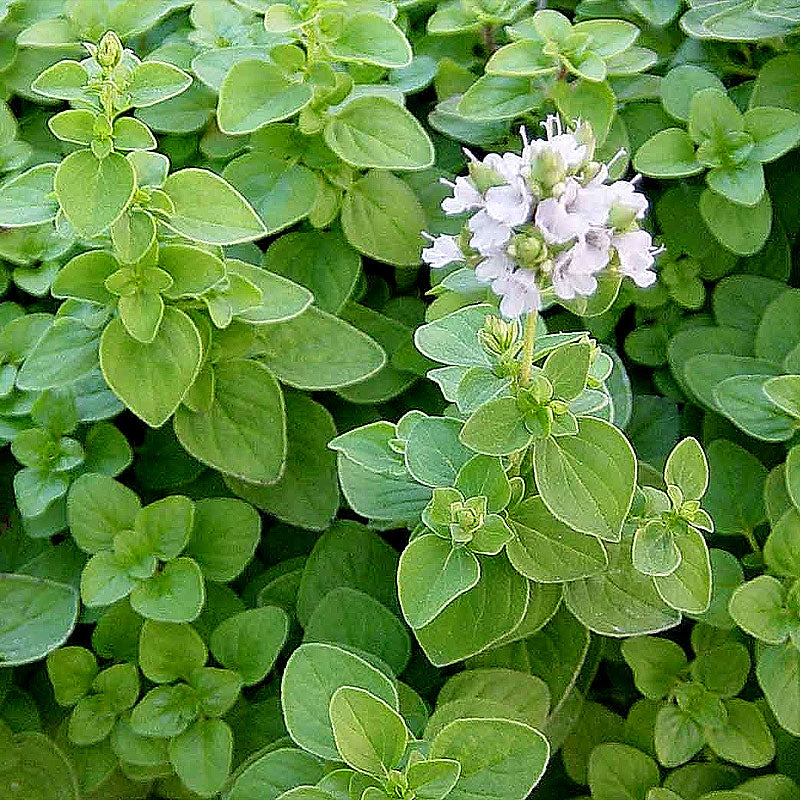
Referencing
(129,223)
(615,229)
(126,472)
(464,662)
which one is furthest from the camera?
(126,472)

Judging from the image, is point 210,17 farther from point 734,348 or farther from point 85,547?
point 734,348

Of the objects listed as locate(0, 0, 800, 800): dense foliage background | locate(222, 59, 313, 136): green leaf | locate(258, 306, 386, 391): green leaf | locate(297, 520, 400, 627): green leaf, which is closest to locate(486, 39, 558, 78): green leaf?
locate(0, 0, 800, 800): dense foliage background

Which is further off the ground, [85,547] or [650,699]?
[85,547]

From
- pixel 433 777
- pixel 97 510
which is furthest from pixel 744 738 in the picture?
pixel 97 510

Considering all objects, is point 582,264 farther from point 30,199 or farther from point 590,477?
point 30,199

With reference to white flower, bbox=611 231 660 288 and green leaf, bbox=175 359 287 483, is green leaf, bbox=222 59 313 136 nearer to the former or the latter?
green leaf, bbox=175 359 287 483

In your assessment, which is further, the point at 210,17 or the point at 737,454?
the point at 210,17

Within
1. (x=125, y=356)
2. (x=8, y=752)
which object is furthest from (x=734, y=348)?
(x=8, y=752)
